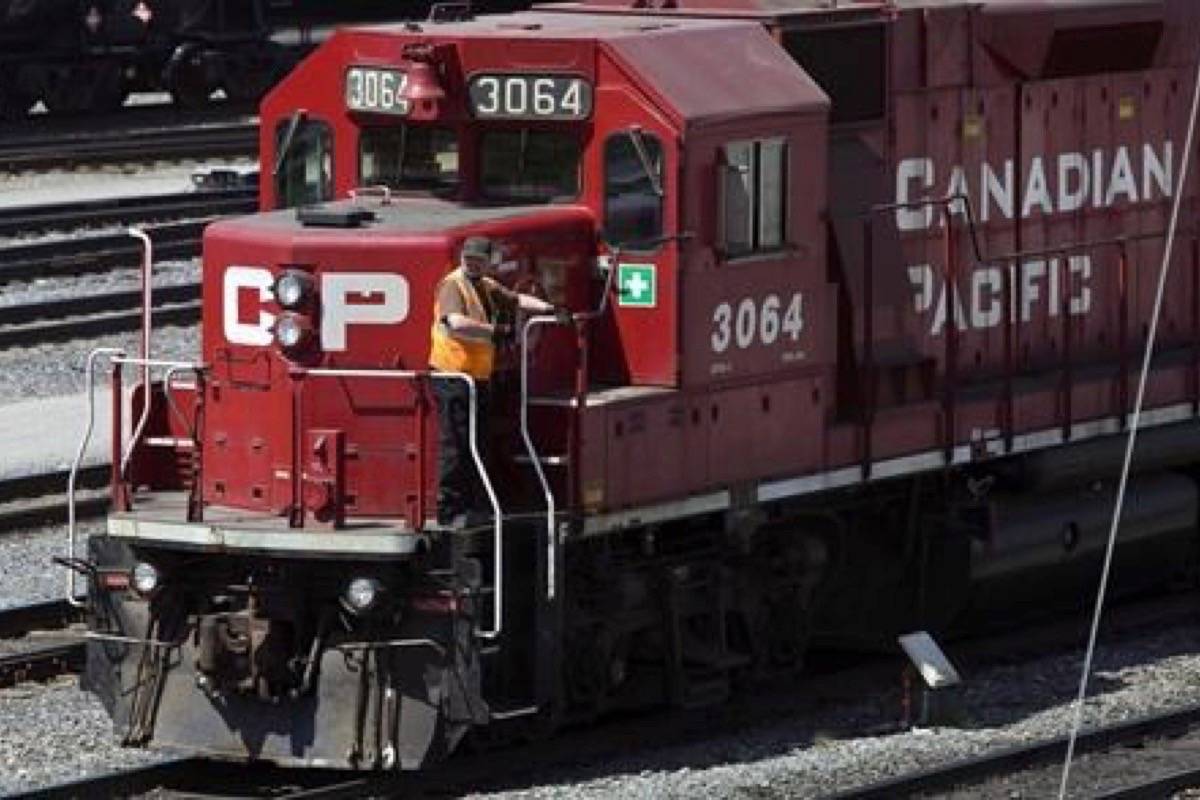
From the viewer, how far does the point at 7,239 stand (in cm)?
2662

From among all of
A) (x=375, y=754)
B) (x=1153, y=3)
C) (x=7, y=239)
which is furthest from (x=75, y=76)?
(x=375, y=754)

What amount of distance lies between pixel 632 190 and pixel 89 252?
532 inches

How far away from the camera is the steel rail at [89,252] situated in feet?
81.6

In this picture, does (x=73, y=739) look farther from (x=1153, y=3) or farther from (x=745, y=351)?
(x=1153, y=3)

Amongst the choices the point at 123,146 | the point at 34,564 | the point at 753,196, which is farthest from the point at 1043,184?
the point at 123,146

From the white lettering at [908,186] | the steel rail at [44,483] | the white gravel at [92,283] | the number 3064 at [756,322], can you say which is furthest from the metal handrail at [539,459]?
the white gravel at [92,283]

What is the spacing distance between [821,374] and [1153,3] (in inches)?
130

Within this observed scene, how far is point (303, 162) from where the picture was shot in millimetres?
13781

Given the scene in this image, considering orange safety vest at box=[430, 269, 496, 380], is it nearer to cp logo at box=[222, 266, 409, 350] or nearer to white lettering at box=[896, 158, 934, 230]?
cp logo at box=[222, 266, 409, 350]

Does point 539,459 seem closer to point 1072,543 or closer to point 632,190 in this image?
point 632,190

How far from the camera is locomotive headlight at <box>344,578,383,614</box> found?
39.8 ft

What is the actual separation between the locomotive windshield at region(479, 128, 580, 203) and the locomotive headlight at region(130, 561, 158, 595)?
2.10m

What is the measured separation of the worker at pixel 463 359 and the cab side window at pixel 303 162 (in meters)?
1.58

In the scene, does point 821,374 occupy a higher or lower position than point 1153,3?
lower
